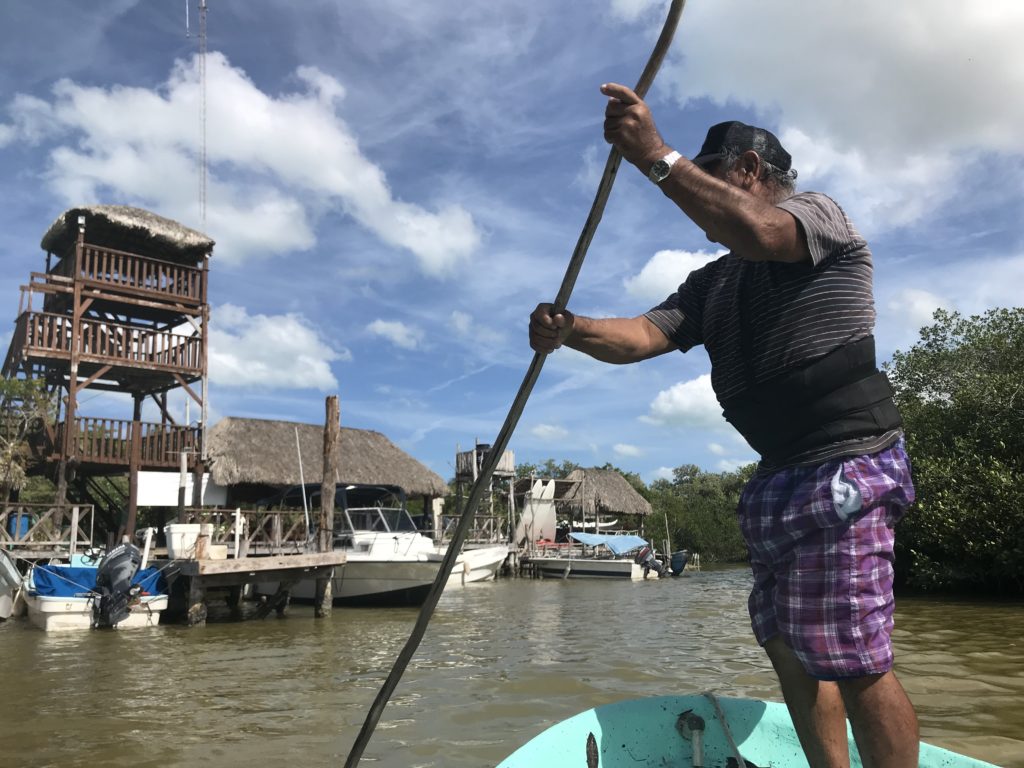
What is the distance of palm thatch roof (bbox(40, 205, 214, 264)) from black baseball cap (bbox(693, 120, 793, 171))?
59.3 ft

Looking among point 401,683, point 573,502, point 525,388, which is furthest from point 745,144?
point 573,502

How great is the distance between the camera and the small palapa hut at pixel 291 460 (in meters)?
20.1

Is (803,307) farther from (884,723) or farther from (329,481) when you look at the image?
(329,481)

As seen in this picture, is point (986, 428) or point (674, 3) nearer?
point (674, 3)

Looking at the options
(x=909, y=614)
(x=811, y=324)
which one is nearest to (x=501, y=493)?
(x=909, y=614)

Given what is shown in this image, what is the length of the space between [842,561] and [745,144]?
1.05 m

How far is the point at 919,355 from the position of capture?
20844 mm

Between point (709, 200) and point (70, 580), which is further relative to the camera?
point (70, 580)

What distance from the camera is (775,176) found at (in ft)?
6.51

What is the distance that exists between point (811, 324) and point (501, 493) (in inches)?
1141

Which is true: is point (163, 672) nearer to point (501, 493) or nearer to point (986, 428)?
point (986, 428)

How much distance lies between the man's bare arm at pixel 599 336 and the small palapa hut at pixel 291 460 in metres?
16.7

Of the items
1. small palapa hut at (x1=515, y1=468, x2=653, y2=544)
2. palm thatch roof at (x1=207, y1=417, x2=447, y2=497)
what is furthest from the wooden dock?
small palapa hut at (x1=515, y1=468, x2=653, y2=544)

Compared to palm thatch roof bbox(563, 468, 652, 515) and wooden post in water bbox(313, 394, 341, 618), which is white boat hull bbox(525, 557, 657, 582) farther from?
wooden post in water bbox(313, 394, 341, 618)
